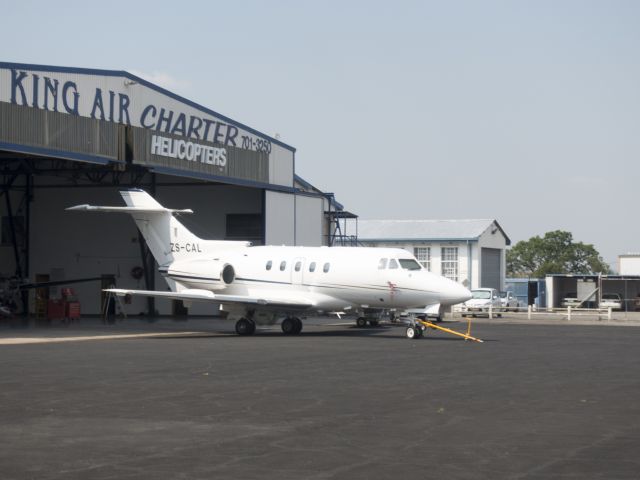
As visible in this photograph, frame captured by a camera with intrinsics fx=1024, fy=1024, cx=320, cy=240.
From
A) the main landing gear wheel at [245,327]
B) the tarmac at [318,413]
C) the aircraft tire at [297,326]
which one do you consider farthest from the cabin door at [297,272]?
the tarmac at [318,413]

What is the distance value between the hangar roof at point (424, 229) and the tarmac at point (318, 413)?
50.5m

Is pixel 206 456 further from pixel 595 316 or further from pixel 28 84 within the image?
pixel 595 316

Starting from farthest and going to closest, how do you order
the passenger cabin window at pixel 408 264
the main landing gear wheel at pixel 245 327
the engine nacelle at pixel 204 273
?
the engine nacelle at pixel 204 273 → the main landing gear wheel at pixel 245 327 → the passenger cabin window at pixel 408 264

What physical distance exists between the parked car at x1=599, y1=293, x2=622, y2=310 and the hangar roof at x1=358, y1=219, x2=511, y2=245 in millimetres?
10562

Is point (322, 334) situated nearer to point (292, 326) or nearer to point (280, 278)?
point (292, 326)

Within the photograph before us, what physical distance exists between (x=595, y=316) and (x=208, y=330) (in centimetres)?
2582

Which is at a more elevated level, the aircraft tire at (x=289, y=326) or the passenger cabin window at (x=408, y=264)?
the passenger cabin window at (x=408, y=264)

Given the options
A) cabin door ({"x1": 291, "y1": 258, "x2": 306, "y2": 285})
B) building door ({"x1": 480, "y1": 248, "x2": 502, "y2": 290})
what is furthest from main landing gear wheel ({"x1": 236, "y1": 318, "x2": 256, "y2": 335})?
building door ({"x1": 480, "y1": 248, "x2": 502, "y2": 290})

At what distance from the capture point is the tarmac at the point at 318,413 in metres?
9.50

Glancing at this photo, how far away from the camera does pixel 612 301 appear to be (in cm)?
6625

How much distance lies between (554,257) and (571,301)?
5744cm

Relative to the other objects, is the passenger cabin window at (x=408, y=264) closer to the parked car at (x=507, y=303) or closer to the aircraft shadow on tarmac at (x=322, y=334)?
the aircraft shadow on tarmac at (x=322, y=334)

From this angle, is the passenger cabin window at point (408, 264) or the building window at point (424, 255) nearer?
the passenger cabin window at point (408, 264)

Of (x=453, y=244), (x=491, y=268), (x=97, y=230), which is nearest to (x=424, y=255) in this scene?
(x=453, y=244)
